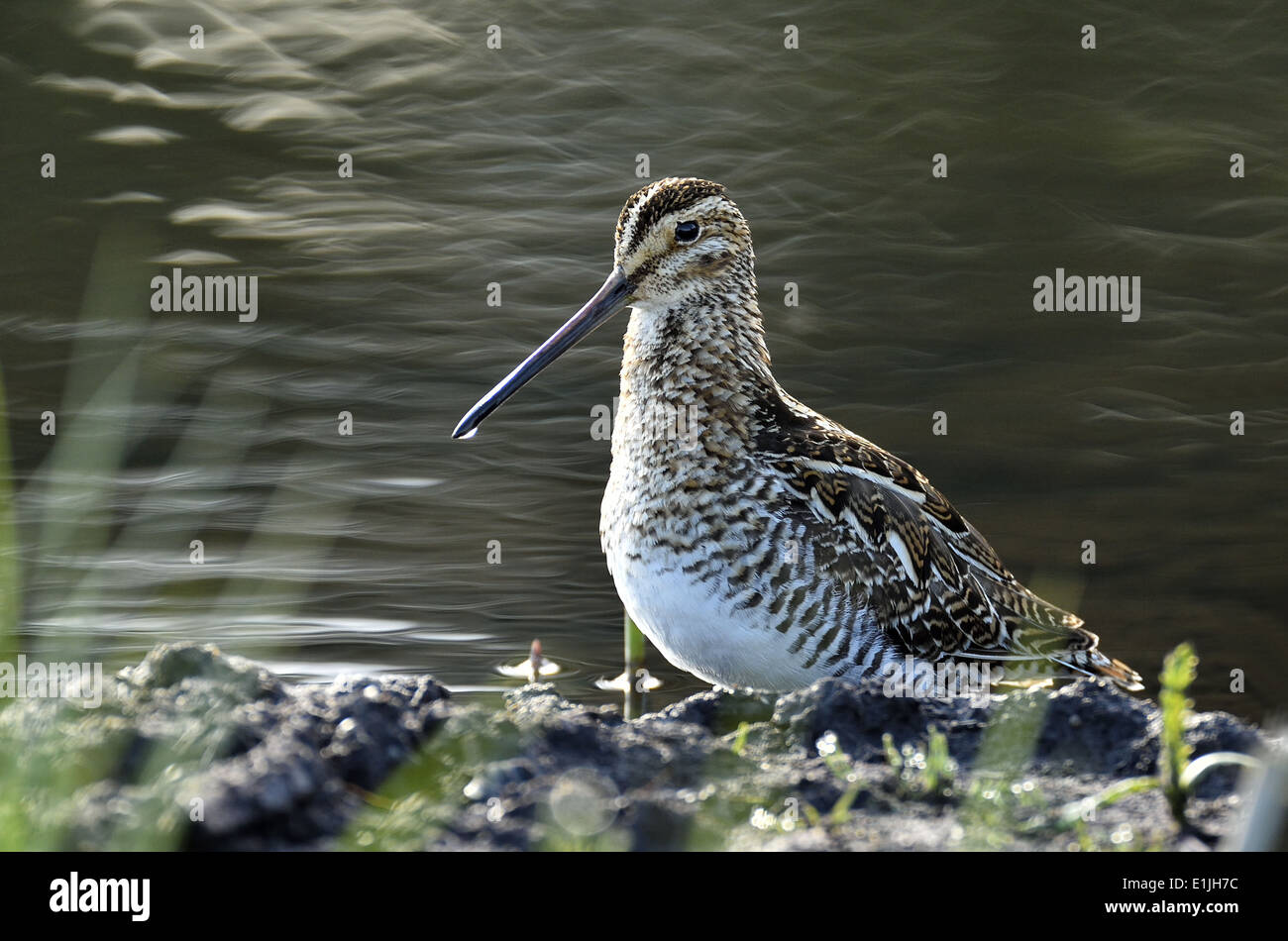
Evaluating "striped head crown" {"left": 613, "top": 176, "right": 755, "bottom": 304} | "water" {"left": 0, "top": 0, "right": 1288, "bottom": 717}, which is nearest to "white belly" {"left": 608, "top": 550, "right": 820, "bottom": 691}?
"striped head crown" {"left": 613, "top": 176, "right": 755, "bottom": 304}

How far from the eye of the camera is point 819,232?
47.5 ft

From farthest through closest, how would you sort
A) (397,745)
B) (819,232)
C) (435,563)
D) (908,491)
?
1. (819,232)
2. (435,563)
3. (908,491)
4. (397,745)

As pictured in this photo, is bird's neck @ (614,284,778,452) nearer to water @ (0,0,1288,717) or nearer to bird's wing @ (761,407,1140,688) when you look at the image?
bird's wing @ (761,407,1140,688)

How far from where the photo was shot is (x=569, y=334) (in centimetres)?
640

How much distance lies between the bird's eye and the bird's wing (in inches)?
32.8

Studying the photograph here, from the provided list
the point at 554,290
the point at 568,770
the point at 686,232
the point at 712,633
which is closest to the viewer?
the point at 568,770

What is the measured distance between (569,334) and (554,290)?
7287 mm

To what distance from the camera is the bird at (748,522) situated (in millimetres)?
5676

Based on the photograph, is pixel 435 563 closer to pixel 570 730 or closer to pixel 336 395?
pixel 336 395

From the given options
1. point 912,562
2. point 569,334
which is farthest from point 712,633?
point 569,334

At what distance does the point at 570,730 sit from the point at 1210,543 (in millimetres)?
5899

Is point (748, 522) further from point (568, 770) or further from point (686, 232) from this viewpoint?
point (568, 770)
